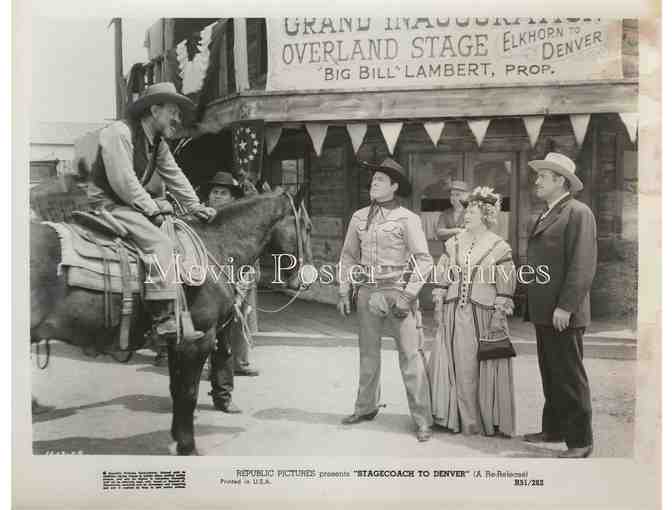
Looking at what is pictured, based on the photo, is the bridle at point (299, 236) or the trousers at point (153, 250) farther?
the bridle at point (299, 236)

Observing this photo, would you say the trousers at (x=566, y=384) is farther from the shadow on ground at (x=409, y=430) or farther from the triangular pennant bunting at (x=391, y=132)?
the triangular pennant bunting at (x=391, y=132)

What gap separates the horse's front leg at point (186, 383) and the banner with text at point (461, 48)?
234 centimetres

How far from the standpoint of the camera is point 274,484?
466 cm

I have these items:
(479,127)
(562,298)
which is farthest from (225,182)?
(562,298)

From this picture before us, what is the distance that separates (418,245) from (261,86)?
5.98 ft

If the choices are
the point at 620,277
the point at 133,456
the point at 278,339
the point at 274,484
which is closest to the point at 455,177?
the point at 620,277

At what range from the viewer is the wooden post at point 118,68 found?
15.3ft

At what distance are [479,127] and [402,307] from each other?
1.53 m

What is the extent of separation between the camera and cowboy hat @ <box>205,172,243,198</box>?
4.73 meters

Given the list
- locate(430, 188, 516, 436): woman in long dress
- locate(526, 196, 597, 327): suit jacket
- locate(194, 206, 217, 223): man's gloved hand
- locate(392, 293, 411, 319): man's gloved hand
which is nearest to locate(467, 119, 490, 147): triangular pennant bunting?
locate(430, 188, 516, 436): woman in long dress

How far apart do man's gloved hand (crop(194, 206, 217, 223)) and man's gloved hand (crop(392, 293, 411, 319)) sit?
5.00 feet

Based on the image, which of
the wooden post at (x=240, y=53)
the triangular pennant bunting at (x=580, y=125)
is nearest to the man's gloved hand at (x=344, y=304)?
the wooden post at (x=240, y=53)

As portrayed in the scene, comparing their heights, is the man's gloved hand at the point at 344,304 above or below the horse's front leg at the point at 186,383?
above
